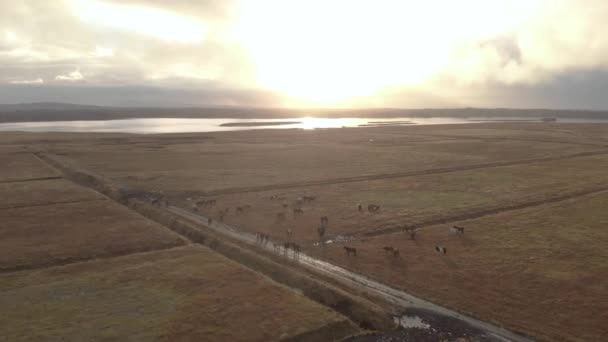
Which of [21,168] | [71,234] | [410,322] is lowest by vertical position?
[410,322]

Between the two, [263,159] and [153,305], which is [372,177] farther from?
[153,305]

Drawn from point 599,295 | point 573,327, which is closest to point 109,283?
point 573,327

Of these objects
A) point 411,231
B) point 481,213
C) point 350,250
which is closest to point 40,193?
point 350,250

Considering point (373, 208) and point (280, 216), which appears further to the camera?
point (373, 208)

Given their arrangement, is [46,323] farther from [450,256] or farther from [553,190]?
[553,190]

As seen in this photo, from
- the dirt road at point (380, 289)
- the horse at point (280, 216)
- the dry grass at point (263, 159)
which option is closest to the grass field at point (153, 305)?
the dirt road at point (380, 289)

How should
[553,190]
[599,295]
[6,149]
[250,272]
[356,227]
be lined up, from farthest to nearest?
[6,149] → [553,190] → [356,227] → [250,272] → [599,295]

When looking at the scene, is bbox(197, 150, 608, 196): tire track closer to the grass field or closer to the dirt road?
the dirt road

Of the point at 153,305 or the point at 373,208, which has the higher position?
the point at 373,208

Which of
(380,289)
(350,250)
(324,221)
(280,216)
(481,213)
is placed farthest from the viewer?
(481,213)
